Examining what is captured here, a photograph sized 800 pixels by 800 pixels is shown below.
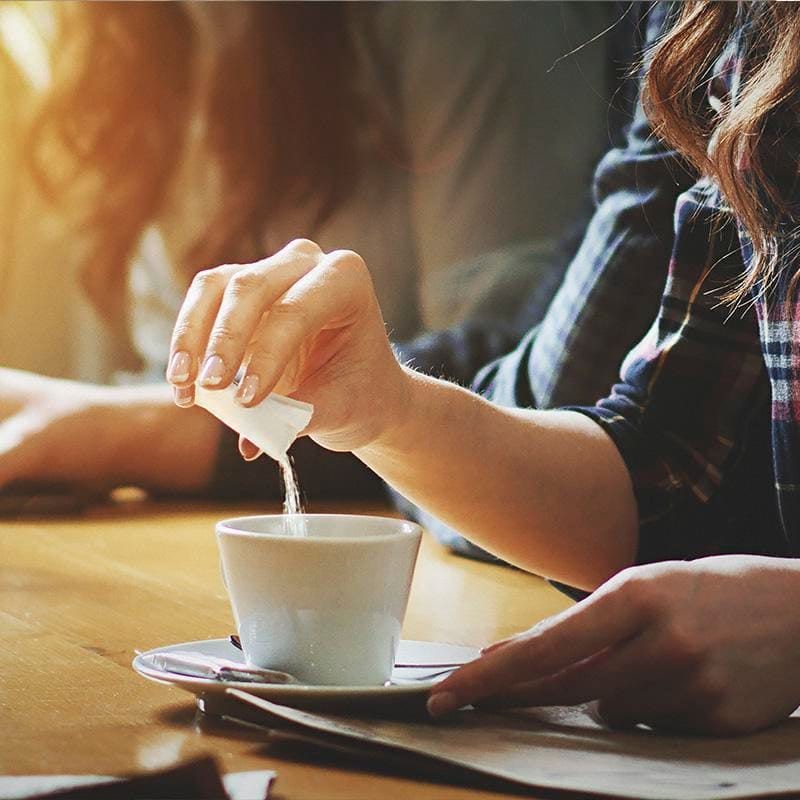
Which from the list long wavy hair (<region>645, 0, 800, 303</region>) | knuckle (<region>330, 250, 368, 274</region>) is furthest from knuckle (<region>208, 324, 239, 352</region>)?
long wavy hair (<region>645, 0, 800, 303</region>)

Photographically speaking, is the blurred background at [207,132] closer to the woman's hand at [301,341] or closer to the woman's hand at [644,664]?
the woman's hand at [301,341]

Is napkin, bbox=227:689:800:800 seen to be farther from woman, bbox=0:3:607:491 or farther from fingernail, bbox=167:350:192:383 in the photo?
woman, bbox=0:3:607:491

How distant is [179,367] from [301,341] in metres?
0.07

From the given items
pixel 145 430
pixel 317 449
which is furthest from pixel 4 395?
pixel 317 449

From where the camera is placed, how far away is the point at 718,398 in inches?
41.3

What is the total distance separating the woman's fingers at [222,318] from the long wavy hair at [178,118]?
58.4 inches

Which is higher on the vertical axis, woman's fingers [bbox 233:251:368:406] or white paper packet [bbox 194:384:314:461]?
woman's fingers [bbox 233:251:368:406]

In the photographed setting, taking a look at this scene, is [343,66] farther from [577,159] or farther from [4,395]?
[4,395]

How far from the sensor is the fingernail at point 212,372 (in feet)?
2.32

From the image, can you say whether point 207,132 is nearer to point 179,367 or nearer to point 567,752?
point 179,367

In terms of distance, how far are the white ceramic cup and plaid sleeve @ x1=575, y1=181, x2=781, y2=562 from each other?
1.29ft

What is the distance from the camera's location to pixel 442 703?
623 mm

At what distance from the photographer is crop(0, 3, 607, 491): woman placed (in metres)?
2.25

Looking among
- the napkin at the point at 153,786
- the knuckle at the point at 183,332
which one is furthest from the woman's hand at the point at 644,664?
the knuckle at the point at 183,332
